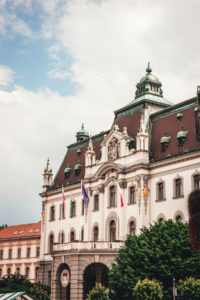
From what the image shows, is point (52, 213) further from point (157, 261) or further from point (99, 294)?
point (157, 261)

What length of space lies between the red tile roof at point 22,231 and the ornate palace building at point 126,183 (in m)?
17.2

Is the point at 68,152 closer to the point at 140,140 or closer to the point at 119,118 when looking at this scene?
the point at 119,118

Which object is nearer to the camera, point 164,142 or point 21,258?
point 164,142

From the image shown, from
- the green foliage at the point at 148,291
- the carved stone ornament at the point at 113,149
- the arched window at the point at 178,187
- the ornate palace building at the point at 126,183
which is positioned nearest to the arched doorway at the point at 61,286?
the ornate palace building at the point at 126,183

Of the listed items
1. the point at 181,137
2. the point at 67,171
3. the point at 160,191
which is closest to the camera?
the point at 181,137

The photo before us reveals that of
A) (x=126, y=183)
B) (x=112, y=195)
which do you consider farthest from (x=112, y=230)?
(x=126, y=183)

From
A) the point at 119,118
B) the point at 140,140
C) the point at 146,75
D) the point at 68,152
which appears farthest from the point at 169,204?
the point at 68,152

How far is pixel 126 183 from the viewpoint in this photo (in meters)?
58.1

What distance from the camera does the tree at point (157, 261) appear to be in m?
41.2

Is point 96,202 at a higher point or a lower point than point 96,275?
higher

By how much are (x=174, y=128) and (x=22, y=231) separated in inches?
1778

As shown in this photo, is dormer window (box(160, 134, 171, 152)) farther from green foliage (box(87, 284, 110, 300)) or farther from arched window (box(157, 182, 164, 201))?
green foliage (box(87, 284, 110, 300))

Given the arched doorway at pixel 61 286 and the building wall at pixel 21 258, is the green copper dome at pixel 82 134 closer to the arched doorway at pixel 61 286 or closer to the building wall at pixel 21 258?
the building wall at pixel 21 258

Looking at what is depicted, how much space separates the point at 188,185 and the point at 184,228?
8.16 metres
